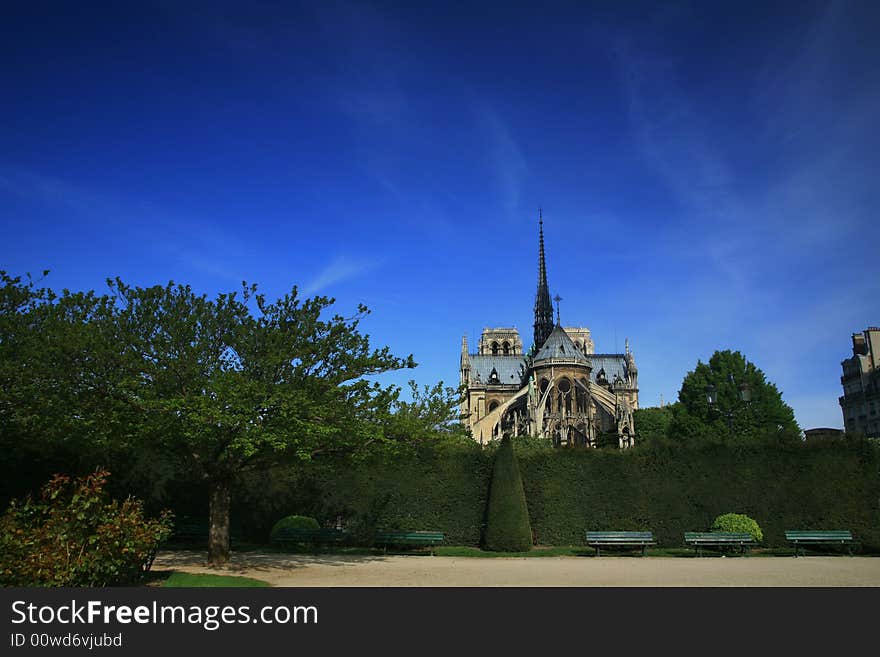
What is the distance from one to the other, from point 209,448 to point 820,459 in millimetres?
21480

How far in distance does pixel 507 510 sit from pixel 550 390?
61.6 m

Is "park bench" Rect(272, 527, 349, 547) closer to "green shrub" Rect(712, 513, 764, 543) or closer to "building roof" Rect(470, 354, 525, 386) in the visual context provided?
"green shrub" Rect(712, 513, 764, 543)

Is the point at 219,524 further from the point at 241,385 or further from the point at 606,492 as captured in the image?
the point at 606,492

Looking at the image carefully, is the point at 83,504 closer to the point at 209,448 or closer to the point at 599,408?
the point at 209,448

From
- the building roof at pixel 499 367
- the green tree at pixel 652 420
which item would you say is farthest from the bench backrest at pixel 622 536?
the building roof at pixel 499 367

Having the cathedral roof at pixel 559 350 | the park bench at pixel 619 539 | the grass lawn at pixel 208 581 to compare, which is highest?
the cathedral roof at pixel 559 350

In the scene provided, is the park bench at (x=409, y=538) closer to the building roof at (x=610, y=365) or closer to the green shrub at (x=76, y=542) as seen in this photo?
the green shrub at (x=76, y=542)

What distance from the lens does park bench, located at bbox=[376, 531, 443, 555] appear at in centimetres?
2370

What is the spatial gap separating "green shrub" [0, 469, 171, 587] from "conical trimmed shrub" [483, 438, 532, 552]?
12.7m

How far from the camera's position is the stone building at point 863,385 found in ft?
259

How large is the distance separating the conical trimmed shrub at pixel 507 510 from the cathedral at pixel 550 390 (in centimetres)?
3294

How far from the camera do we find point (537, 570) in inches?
714

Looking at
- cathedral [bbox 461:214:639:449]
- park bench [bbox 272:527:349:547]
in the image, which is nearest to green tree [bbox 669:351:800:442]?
cathedral [bbox 461:214:639:449]

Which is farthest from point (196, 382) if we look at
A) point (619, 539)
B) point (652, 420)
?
point (652, 420)
